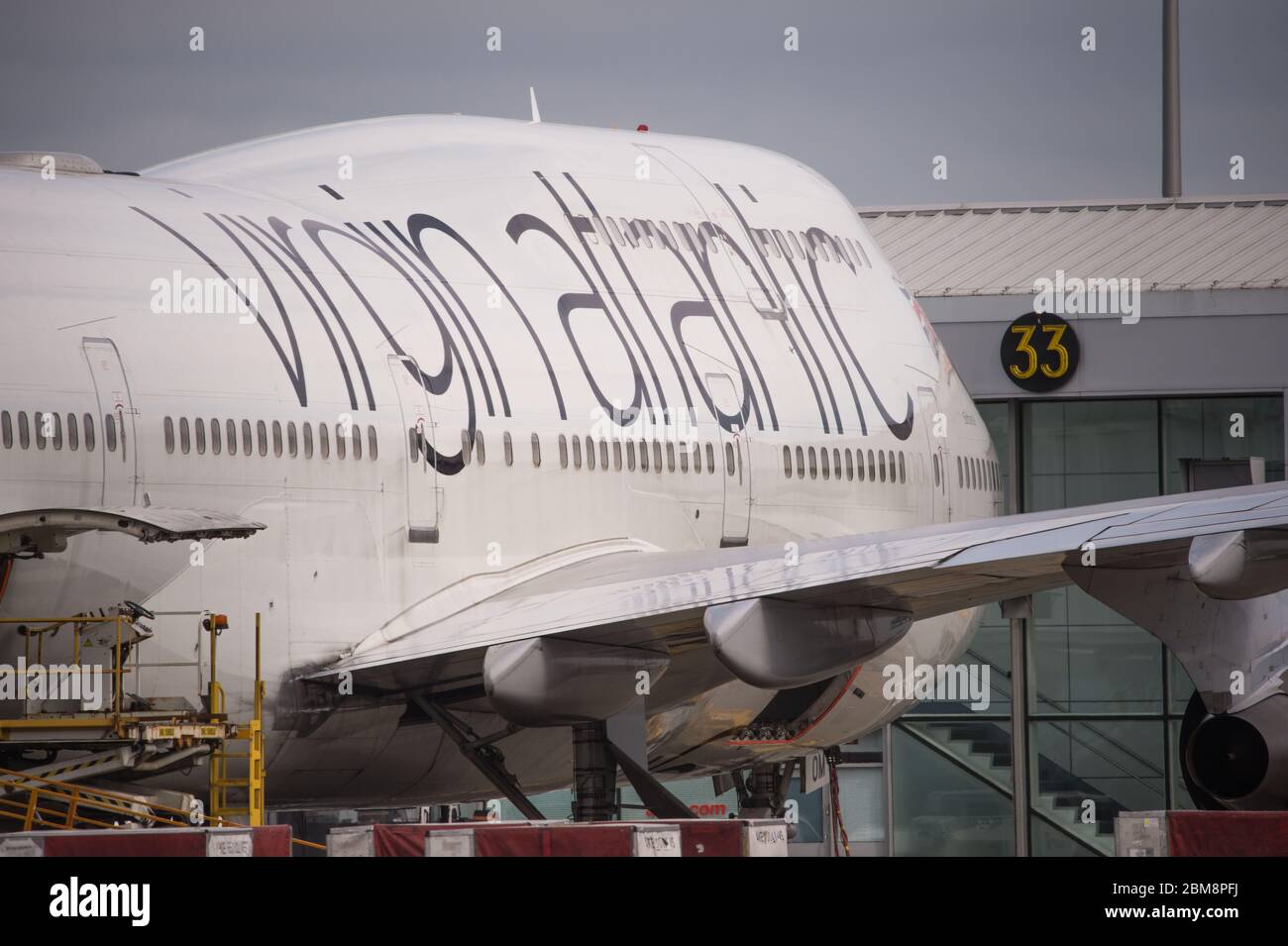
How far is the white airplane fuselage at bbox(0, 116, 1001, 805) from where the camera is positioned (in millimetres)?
14195

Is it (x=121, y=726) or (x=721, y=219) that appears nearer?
(x=121, y=726)

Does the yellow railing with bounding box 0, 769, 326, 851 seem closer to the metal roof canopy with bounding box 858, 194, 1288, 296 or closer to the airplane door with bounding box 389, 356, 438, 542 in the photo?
the airplane door with bounding box 389, 356, 438, 542

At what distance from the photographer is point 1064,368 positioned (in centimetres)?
2873

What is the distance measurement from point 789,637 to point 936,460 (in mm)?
8142

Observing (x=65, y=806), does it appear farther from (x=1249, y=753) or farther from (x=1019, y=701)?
(x=1019, y=701)

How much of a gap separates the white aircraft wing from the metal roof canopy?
14.8 m

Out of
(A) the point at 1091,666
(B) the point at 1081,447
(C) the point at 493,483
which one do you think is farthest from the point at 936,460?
(A) the point at 1091,666

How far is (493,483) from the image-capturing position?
1645 cm

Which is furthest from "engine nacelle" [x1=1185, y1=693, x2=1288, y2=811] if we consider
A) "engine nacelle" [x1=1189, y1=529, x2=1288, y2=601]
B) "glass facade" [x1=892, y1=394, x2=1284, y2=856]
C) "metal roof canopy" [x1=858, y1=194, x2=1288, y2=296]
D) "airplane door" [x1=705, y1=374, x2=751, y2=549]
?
"glass facade" [x1=892, y1=394, x2=1284, y2=856]

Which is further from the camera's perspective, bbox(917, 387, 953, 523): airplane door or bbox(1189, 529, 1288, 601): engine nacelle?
bbox(917, 387, 953, 523): airplane door

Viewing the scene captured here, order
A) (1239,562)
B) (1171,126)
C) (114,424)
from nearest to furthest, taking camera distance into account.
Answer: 1. (1239,562)
2. (114,424)
3. (1171,126)

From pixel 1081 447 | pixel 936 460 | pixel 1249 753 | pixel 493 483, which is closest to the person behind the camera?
pixel 1249 753
